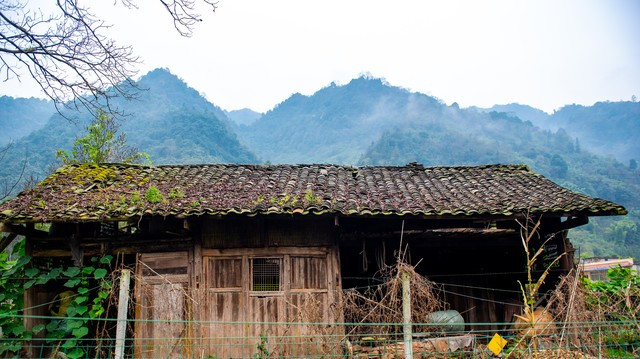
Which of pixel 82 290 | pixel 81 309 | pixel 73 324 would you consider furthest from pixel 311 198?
pixel 73 324

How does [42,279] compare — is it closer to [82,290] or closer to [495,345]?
[82,290]

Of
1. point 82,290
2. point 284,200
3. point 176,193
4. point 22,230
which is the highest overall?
point 176,193

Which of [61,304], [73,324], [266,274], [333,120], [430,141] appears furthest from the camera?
[333,120]

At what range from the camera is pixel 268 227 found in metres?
9.91

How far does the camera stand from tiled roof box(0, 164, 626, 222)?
29.8 feet

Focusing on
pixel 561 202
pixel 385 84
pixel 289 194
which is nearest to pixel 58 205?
pixel 289 194

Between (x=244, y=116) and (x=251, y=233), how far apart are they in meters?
105

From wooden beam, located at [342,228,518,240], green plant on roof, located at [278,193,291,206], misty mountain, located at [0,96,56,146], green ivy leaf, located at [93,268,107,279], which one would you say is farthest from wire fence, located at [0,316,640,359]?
misty mountain, located at [0,96,56,146]

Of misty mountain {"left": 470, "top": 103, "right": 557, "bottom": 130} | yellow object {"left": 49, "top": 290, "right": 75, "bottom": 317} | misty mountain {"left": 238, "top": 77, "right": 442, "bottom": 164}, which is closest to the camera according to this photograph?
yellow object {"left": 49, "top": 290, "right": 75, "bottom": 317}

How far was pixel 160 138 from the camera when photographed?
196ft

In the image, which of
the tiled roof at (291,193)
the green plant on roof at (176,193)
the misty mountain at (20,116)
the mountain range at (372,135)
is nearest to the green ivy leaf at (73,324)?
the tiled roof at (291,193)

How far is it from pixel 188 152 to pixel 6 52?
1896 inches

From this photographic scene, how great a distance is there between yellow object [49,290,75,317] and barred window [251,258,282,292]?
3.43 m

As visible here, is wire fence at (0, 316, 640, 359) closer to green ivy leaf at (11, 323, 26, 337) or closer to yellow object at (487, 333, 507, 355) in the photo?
green ivy leaf at (11, 323, 26, 337)
